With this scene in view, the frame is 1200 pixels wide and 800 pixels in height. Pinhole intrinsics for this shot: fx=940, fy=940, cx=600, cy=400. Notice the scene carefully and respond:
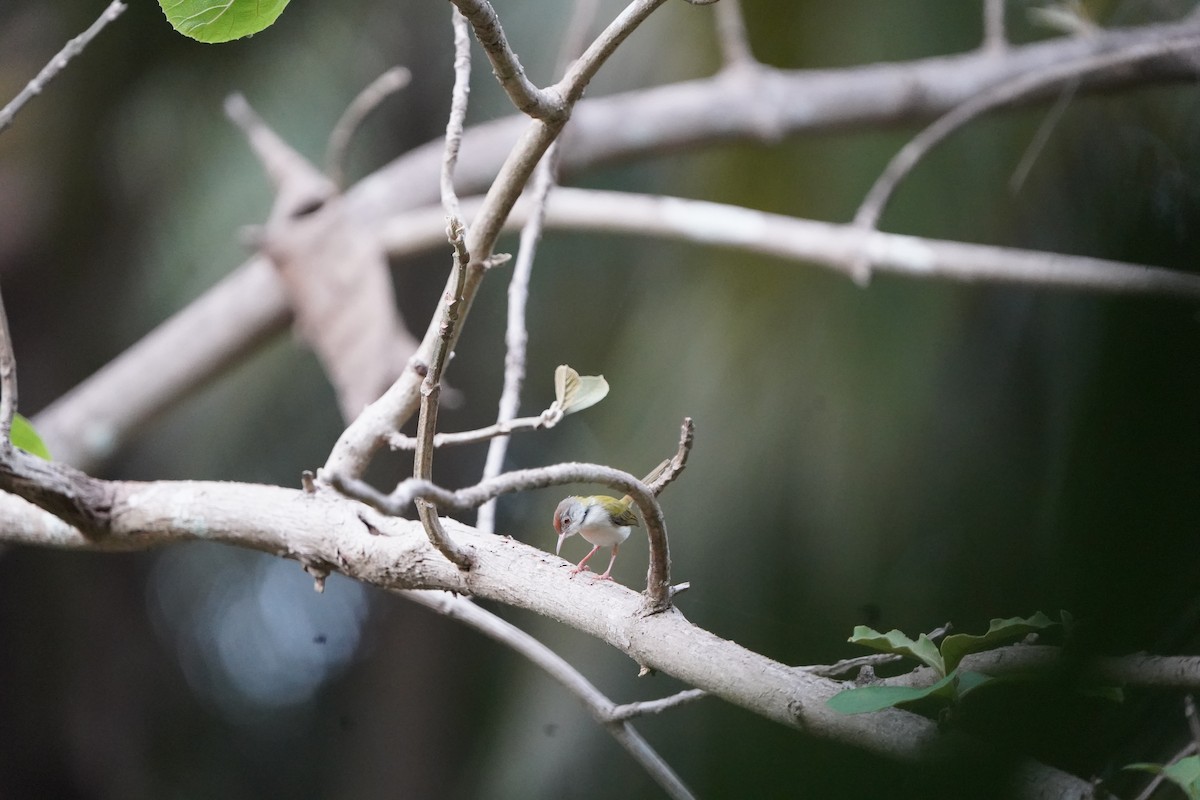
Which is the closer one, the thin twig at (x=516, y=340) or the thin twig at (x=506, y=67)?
the thin twig at (x=506, y=67)

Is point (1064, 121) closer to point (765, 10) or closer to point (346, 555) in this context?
point (765, 10)

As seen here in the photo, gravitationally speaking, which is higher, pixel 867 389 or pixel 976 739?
pixel 867 389

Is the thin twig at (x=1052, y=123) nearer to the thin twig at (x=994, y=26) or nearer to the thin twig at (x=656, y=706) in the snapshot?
the thin twig at (x=994, y=26)

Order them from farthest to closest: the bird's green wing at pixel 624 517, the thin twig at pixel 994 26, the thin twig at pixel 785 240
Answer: the thin twig at pixel 994 26
the thin twig at pixel 785 240
the bird's green wing at pixel 624 517

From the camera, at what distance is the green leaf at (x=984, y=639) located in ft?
0.70

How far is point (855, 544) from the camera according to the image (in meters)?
0.68

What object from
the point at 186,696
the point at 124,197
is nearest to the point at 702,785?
the point at 186,696

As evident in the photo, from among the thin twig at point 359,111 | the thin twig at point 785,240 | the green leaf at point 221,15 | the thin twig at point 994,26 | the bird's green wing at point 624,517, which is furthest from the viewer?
the thin twig at point 994,26

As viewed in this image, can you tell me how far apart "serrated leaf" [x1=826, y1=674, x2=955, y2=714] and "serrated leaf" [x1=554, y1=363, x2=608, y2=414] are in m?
0.11

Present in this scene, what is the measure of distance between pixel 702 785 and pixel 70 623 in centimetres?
114

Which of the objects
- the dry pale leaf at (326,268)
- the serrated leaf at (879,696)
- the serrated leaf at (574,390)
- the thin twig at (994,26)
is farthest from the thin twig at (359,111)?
the thin twig at (994,26)

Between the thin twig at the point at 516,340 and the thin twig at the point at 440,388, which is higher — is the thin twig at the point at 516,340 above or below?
above

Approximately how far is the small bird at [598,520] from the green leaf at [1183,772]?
22 centimetres

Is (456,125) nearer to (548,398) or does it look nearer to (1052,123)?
(548,398)
